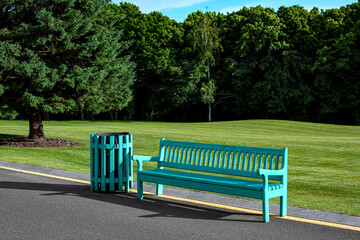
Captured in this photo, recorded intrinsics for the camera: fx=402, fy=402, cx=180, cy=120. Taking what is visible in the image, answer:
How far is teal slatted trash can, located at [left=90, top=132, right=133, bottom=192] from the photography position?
7.37 m

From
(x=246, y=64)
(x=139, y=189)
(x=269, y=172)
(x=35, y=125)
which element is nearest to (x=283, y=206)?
(x=269, y=172)

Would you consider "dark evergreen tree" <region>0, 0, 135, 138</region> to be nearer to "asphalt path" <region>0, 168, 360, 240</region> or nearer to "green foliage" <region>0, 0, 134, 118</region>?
"green foliage" <region>0, 0, 134, 118</region>

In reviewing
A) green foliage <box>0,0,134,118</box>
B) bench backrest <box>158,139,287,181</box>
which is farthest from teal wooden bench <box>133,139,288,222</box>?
green foliage <box>0,0,134,118</box>

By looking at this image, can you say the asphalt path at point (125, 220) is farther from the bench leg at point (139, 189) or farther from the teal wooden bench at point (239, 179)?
the teal wooden bench at point (239, 179)

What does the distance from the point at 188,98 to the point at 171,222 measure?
45.5 m

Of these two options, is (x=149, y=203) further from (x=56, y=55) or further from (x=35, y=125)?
(x=35, y=125)

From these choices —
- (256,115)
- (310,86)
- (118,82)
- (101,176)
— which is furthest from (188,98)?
(101,176)

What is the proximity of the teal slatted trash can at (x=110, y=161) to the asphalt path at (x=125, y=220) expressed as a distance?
207 millimetres

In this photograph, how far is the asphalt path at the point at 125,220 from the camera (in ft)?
16.7

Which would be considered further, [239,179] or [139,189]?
[139,189]

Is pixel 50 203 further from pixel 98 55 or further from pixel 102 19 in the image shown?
pixel 102 19

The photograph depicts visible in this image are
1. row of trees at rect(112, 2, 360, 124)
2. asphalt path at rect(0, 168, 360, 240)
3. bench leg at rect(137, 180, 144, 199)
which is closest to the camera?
asphalt path at rect(0, 168, 360, 240)

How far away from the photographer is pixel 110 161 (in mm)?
7391

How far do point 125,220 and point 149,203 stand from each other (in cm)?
108
